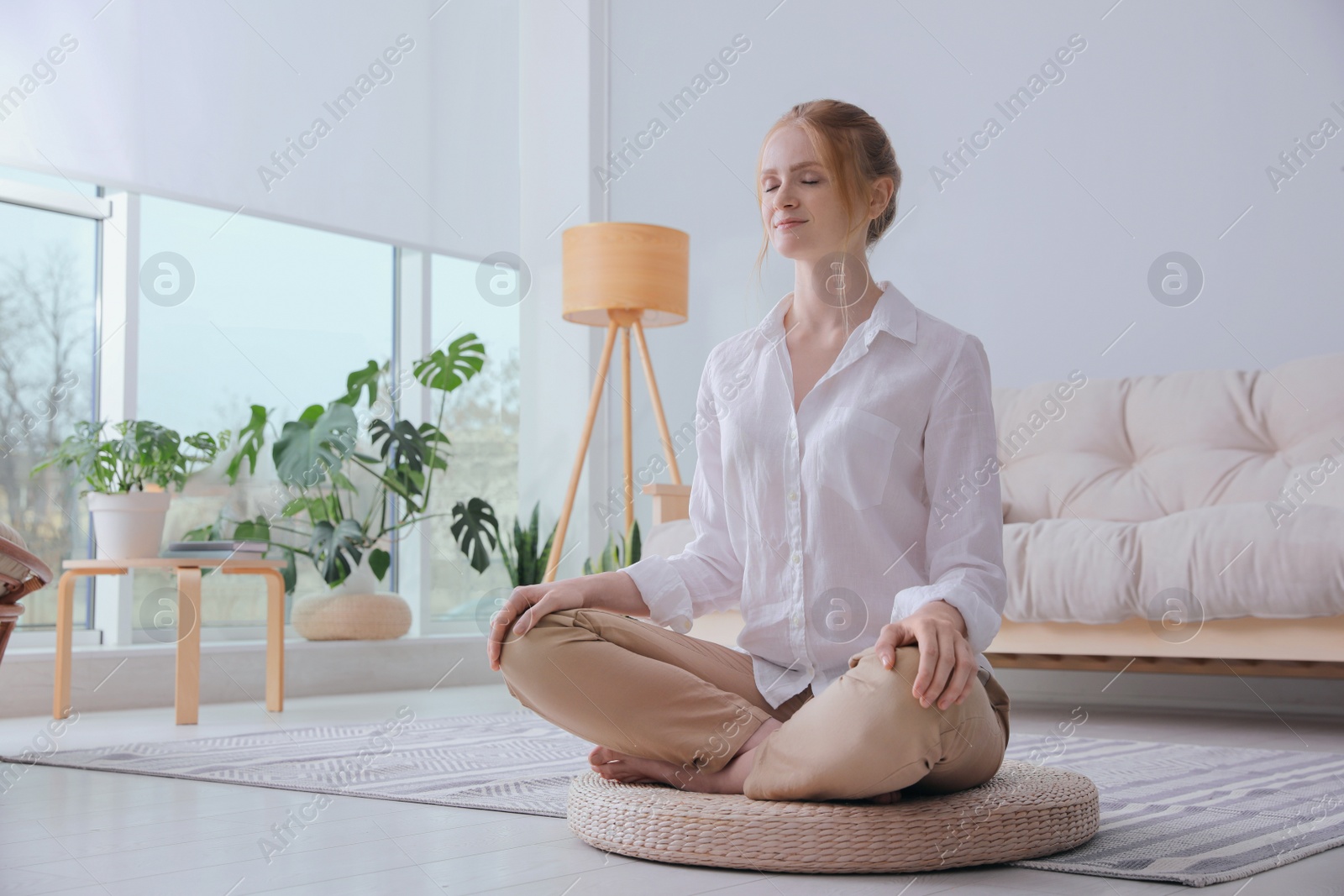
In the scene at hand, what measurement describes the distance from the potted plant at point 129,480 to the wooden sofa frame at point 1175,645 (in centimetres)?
124

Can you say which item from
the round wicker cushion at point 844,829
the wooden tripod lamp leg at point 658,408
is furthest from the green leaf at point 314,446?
the round wicker cushion at point 844,829

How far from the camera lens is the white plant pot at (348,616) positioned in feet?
12.8

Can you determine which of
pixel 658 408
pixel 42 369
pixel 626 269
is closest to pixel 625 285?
pixel 626 269

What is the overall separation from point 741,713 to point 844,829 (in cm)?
18

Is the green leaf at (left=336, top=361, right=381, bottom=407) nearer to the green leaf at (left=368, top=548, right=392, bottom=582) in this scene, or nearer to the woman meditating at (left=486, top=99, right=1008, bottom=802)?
the green leaf at (left=368, top=548, right=392, bottom=582)

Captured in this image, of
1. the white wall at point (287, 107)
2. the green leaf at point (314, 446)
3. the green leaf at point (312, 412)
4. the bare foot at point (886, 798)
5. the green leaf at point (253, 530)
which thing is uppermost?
the white wall at point (287, 107)

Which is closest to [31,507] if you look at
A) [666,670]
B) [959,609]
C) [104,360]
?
[104,360]

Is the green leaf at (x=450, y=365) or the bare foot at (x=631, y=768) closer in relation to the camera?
the bare foot at (x=631, y=768)

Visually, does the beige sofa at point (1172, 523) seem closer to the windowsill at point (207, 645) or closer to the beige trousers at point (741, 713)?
the beige trousers at point (741, 713)

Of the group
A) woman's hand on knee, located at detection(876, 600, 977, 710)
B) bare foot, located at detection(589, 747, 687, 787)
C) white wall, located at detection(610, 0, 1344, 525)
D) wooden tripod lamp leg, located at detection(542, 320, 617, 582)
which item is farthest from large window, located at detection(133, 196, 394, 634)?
woman's hand on knee, located at detection(876, 600, 977, 710)

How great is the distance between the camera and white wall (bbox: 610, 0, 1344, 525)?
3111 mm

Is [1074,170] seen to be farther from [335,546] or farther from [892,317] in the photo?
[335,546]

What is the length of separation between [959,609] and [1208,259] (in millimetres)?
2534

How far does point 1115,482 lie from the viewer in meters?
3.05
